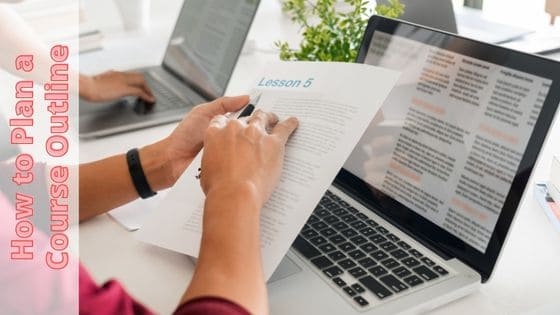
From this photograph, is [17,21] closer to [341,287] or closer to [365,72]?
[365,72]

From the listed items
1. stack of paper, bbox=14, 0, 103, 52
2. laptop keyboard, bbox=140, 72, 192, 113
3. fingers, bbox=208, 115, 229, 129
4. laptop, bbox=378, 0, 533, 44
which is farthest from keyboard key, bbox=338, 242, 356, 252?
stack of paper, bbox=14, 0, 103, 52

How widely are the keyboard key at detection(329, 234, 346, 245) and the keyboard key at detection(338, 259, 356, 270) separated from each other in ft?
0.13

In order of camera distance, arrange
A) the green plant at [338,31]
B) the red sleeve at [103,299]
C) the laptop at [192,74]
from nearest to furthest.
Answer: the red sleeve at [103,299] → the green plant at [338,31] → the laptop at [192,74]

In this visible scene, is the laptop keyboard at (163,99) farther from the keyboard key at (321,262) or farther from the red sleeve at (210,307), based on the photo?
the red sleeve at (210,307)

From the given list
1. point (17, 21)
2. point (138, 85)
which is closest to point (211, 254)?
point (138, 85)

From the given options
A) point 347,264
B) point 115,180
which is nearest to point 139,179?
point 115,180

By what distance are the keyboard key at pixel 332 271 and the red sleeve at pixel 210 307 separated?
0.59 ft

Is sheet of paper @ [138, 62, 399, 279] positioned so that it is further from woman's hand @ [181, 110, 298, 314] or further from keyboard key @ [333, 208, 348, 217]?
keyboard key @ [333, 208, 348, 217]

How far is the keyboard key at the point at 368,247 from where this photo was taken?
2.47 ft

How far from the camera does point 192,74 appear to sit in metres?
1.46

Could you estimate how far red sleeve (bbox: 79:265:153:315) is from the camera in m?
0.56

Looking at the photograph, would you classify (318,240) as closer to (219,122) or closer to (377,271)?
(377,271)

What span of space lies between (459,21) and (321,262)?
1.21 metres

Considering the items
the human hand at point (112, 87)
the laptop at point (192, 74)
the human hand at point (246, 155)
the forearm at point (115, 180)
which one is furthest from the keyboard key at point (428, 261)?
the human hand at point (112, 87)
